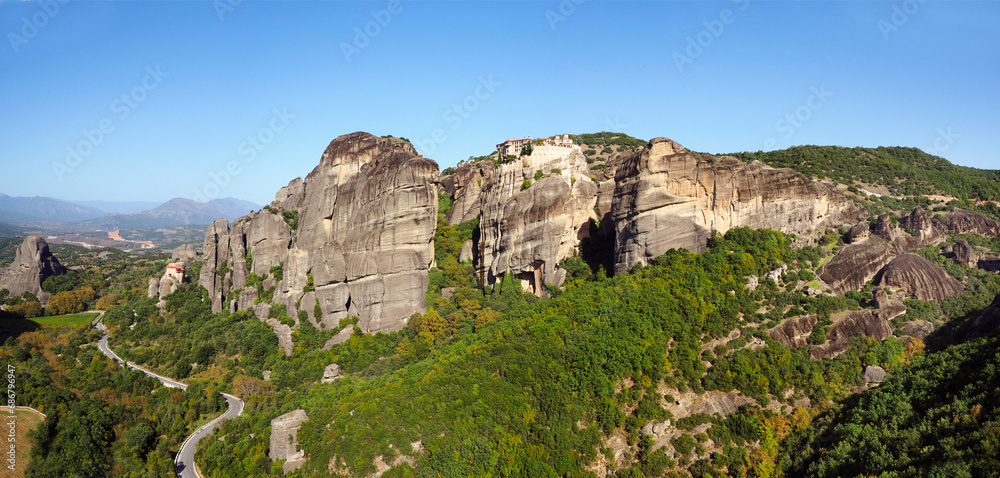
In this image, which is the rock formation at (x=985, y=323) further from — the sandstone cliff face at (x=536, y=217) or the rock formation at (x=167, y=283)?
the rock formation at (x=167, y=283)

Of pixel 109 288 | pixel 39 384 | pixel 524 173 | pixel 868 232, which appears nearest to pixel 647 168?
pixel 524 173

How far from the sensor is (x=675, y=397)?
29797mm

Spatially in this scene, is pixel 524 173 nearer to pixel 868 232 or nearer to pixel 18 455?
pixel 868 232

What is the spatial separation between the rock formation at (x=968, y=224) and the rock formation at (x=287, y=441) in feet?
170

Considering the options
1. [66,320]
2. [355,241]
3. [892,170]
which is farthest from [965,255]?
[66,320]

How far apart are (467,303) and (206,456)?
20.8 meters

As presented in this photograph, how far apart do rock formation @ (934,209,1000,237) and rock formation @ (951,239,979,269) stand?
4.20m

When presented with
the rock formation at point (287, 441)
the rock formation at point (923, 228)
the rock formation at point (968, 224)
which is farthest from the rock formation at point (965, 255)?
the rock formation at point (287, 441)

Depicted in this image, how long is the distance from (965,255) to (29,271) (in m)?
98.7

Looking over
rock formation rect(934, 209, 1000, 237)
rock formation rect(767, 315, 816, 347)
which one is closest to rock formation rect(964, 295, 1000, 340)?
rock formation rect(767, 315, 816, 347)

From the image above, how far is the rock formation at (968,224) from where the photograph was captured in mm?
44281

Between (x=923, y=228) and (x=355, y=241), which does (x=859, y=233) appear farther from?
(x=355, y=241)

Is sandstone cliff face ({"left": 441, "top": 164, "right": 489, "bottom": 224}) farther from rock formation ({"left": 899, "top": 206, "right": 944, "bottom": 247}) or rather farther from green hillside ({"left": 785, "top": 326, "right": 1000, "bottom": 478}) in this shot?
rock formation ({"left": 899, "top": 206, "right": 944, "bottom": 247})

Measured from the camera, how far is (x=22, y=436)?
30.2m
